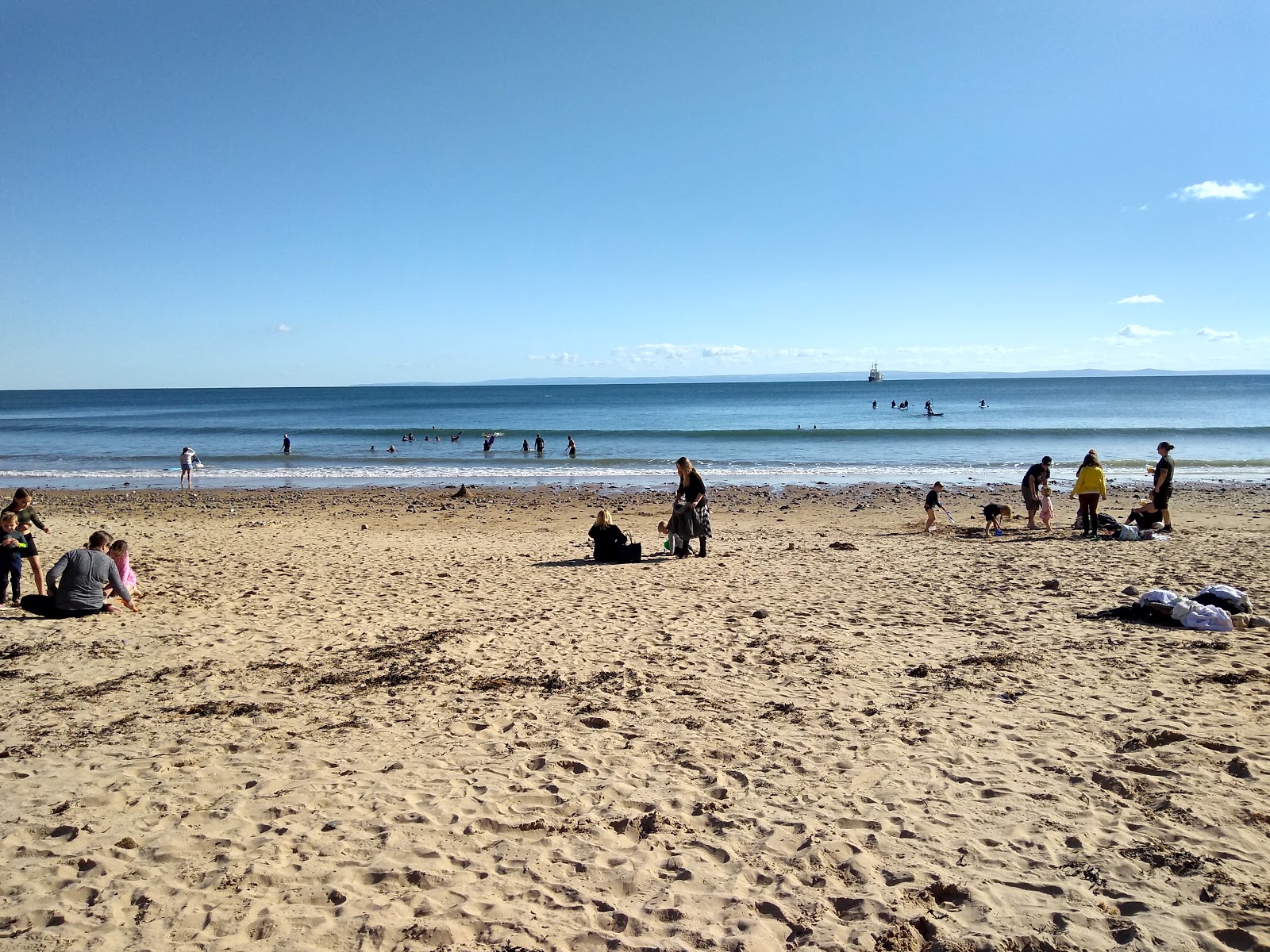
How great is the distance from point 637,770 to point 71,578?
23.6 ft

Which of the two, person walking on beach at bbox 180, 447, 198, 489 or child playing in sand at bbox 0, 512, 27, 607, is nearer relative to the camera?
child playing in sand at bbox 0, 512, 27, 607

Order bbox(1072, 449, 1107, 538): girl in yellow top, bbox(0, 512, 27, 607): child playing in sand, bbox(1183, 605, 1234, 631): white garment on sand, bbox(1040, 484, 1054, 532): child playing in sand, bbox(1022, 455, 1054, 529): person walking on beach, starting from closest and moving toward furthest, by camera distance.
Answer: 1. bbox(1183, 605, 1234, 631): white garment on sand
2. bbox(0, 512, 27, 607): child playing in sand
3. bbox(1072, 449, 1107, 538): girl in yellow top
4. bbox(1022, 455, 1054, 529): person walking on beach
5. bbox(1040, 484, 1054, 532): child playing in sand

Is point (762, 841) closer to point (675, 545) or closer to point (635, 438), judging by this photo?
point (675, 545)

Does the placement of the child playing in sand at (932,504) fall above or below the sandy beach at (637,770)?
above

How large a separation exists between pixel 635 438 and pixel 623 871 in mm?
45247

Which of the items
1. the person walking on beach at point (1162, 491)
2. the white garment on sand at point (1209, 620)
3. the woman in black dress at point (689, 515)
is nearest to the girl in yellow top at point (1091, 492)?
→ the person walking on beach at point (1162, 491)

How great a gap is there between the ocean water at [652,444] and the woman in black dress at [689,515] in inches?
580

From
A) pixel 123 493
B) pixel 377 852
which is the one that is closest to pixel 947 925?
pixel 377 852

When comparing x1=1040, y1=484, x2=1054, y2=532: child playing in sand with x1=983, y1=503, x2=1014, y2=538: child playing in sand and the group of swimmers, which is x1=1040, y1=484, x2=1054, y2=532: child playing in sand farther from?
the group of swimmers

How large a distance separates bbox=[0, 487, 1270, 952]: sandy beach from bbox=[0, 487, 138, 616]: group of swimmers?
A: 0.34m

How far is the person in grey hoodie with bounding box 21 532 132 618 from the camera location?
27.4ft

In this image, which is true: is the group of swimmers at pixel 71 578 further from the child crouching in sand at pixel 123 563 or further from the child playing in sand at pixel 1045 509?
the child playing in sand at pixel 1045 509

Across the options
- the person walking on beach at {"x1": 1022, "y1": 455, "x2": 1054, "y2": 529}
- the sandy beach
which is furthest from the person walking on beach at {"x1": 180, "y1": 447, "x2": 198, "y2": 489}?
the person walking on beach at {"x1": 1022, "y1": 455, "x2": 1054, "y2": 529}

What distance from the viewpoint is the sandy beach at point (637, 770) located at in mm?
3412
